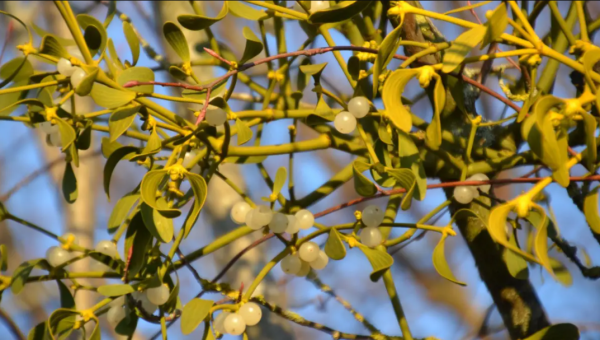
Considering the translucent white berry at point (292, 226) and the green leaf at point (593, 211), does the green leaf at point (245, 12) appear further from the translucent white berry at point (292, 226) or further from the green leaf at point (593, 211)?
the green leaf at point (593, 211)

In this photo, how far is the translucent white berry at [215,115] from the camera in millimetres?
374

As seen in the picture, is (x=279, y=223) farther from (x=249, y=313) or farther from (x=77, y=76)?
(x=77, y=76)

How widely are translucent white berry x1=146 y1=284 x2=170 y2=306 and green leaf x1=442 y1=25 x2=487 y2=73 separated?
245 millimetres

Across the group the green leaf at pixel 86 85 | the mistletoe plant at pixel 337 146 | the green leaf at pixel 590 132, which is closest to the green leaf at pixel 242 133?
the mistletoe plant at pixel 337 146

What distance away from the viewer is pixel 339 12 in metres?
0.33

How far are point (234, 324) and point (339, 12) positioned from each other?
8.5 inches

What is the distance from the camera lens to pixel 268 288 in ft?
2.94

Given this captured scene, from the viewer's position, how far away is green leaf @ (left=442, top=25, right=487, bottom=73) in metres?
0.30

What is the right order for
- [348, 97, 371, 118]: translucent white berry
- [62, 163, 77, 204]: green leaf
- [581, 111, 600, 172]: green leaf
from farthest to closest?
[62, 163, 77, 204]: green leaf
[348, 97, 371, 118]: translucent white berry
[581, 111, 600, 172]: green leaf

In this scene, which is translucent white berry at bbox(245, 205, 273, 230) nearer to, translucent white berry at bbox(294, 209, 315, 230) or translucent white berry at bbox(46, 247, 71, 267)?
translucent white berry at bbox(294, 209, 315, 230)

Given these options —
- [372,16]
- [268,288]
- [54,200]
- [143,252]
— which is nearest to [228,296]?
[143,252]

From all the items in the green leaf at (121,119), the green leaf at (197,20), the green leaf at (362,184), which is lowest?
the green leaf at (362,184)

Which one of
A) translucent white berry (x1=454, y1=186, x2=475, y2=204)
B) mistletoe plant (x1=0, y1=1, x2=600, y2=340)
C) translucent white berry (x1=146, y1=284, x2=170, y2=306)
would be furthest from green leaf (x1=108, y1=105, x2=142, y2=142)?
translucent white berry (x1=454, y1=186, x2=475, y2=204)

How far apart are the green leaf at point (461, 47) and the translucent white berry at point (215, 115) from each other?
5.6 inches
